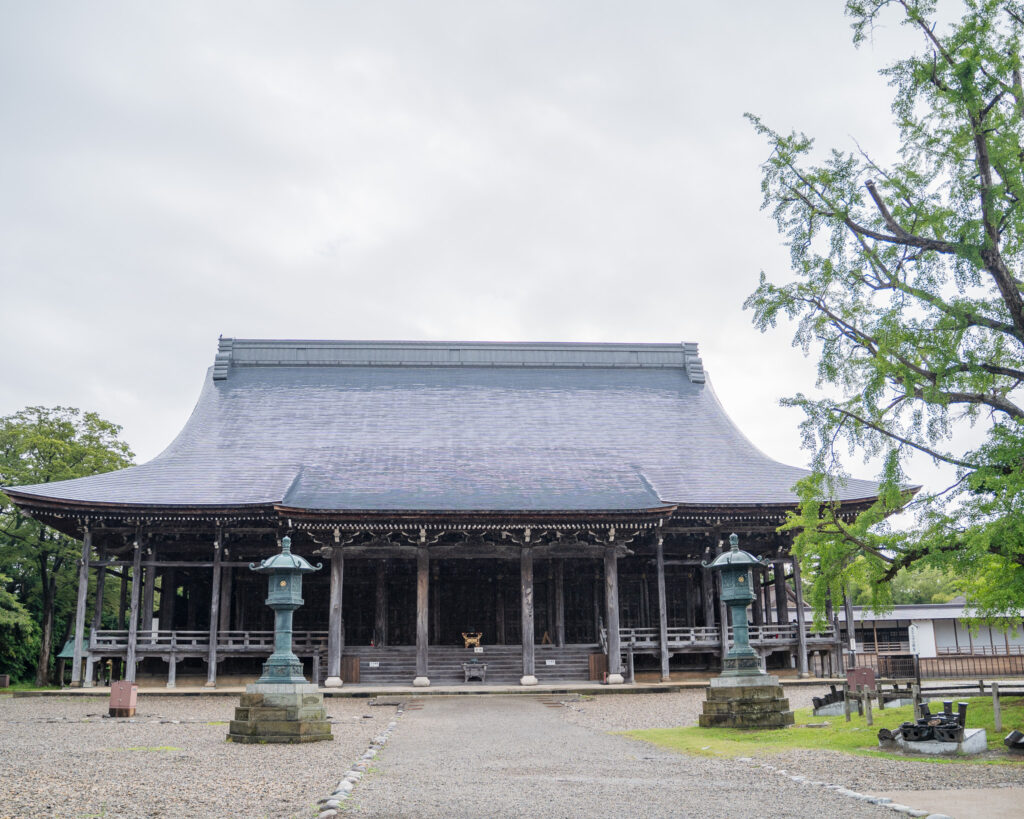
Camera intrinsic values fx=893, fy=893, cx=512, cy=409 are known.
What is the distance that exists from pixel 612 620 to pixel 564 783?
14.9 metres

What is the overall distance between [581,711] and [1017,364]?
10.4 metres

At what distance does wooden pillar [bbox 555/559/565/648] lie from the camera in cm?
2553

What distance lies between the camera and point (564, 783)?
28.3 ft

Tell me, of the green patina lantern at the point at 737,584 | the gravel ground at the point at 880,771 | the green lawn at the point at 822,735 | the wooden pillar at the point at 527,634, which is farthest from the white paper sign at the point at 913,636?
the gravel ground at the point at 880,771

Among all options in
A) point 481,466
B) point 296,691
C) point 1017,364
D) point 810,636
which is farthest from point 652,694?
point 1017,364

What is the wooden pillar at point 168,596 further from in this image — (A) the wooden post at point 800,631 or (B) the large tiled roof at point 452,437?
(A) the wooden post at point 800,631

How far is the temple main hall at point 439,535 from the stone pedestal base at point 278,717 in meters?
9.48

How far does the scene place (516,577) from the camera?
26.7m

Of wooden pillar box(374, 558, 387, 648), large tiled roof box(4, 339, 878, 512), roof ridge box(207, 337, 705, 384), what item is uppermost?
roof ridge box(207, 337, 705, 384)

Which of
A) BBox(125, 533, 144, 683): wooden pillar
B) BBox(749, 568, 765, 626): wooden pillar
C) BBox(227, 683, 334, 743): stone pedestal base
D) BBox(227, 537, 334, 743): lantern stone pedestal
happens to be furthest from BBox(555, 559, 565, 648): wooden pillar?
BBox(227, 683, 334, 743): stone pedestal base

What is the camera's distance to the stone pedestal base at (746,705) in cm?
1325

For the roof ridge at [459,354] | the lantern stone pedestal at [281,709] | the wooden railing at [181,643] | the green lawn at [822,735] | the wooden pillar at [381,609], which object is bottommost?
the green lawn at [822,735]

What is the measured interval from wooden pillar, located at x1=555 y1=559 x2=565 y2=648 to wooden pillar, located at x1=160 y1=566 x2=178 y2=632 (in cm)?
1104

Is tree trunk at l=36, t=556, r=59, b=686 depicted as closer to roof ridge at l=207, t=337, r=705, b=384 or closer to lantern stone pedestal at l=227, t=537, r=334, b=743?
roof ridge at l=207, t=337, r=705, b=384
